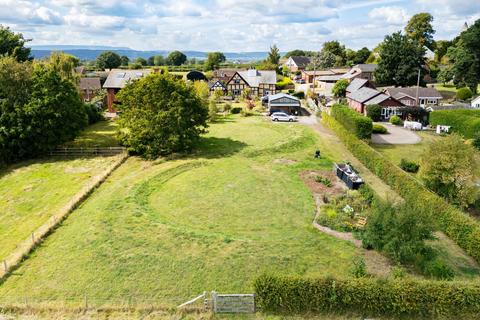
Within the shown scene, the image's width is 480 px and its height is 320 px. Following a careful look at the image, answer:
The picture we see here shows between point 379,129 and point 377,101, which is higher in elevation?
point 377,101

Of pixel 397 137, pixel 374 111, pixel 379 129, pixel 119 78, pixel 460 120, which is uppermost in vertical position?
pixel 119 78

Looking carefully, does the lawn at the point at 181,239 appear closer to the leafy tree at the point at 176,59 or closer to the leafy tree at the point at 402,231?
the leafy tree at the point at 402,231

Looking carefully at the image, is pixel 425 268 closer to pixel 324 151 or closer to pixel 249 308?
pixel 249 308

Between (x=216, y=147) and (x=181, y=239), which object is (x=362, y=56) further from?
(x=181, y=239)

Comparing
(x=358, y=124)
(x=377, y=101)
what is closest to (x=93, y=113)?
(x=358, y=124)

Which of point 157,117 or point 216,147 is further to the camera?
point 216,147

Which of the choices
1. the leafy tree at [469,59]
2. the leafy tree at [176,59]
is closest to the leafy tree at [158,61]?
the leafy tree at [176,59]

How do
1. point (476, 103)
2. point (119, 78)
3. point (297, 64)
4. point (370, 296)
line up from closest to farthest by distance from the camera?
point (370, 296) → point (476, 103) → point (119, 78) → point (297, 64)

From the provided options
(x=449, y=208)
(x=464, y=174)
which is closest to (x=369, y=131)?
(x=464, y=174)
